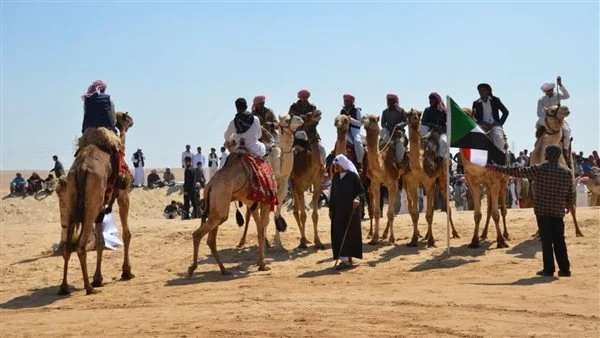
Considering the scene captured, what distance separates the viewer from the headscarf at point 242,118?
15648 millimetres

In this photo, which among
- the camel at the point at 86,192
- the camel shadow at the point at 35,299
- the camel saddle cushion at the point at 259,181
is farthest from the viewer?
the camel saddle cushion at the point at 259,181

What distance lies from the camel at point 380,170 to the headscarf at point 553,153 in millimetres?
4701

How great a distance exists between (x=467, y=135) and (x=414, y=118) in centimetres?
133

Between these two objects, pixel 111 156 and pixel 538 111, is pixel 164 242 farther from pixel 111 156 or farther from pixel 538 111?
pixel 538 111

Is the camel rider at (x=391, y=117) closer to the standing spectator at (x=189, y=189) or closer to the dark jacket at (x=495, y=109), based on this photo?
the dark jacket at (x=495, y=109)

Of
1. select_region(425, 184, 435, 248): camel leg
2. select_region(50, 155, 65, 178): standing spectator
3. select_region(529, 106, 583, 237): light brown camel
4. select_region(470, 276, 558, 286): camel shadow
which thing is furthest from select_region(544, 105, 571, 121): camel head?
select_region(50, 155, 65, 178): standing spectator

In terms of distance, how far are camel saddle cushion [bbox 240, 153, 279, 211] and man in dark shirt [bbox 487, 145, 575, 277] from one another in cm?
389

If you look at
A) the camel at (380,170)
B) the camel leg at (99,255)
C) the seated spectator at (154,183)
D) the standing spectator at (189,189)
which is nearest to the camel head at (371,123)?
the camel at (380,170)

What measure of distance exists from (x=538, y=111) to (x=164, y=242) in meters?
8.36

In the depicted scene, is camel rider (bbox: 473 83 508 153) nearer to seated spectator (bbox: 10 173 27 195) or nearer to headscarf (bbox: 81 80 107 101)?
headscarf (bbox: 81 80 107 101)

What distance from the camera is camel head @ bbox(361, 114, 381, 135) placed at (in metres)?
18.0

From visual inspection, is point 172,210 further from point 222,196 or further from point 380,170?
point 222,196

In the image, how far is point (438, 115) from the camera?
18.5 m

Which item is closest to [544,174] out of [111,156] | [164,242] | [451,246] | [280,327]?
[451,246]
